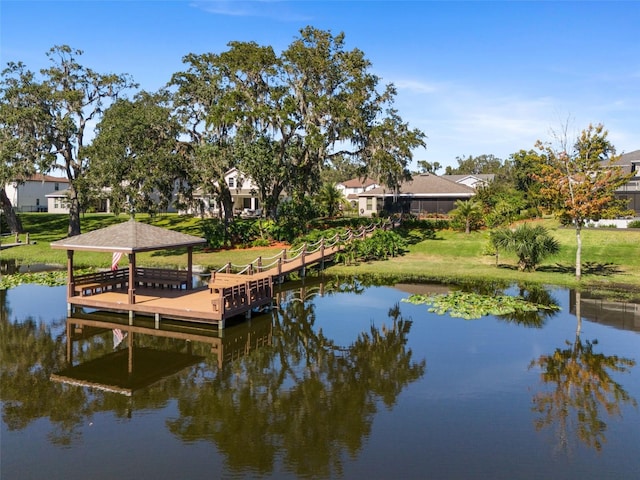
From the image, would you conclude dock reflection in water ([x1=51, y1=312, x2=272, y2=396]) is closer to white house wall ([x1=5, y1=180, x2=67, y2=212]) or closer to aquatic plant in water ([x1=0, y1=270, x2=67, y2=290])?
aquatic plant in water ([x1=0, y1=270, x2=67, y2=290])

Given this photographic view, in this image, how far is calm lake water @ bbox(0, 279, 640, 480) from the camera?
9.47m

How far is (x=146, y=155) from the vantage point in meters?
39.0

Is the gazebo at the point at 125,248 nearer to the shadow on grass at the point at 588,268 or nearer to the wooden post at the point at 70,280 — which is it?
the wooden post at the point at 70,280

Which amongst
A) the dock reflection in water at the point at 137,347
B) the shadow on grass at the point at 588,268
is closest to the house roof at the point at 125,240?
the dock reflection in water at the point at 137,347

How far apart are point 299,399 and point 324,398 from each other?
604 millimetres

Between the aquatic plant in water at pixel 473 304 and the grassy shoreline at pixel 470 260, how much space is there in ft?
16.9

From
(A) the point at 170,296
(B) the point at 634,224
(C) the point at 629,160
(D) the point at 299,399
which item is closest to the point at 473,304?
(D) the point at 299,399

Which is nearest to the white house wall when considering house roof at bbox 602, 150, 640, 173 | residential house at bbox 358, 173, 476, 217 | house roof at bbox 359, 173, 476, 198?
house roof at bbox 359, 173, 476, 198

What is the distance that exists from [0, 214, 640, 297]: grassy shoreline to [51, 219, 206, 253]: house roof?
465 inches

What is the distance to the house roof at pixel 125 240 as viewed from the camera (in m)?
19.6

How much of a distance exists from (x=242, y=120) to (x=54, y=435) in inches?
1263

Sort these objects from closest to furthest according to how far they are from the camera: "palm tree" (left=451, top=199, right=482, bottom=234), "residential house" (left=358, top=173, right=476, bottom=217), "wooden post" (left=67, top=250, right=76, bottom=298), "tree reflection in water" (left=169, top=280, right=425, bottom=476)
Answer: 1. "tree reflection in water" (left=169, top=280, right=425, bottom=476)
2. "wooden post" (left=67, top=250, right=76, bottom=298)
3. "palm tree" (left=451, top=199, right=482, bottom=234)
4. "residential house" (left=358, top=173, right=476, bottom=217)

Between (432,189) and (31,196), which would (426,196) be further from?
(31,196)

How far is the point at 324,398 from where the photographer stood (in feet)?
40.6
